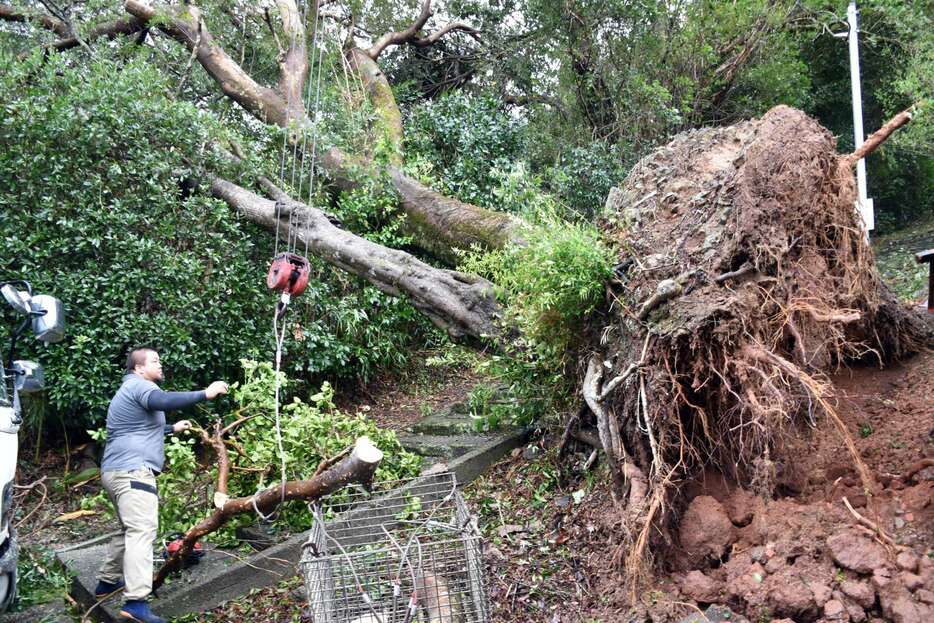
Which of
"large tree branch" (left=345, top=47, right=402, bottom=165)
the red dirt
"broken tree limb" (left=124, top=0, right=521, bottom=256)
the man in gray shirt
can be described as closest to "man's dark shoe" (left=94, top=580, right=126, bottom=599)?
the man in gray shirt

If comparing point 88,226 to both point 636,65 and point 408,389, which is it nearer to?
point 408,389

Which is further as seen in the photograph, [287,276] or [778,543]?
[287,276]

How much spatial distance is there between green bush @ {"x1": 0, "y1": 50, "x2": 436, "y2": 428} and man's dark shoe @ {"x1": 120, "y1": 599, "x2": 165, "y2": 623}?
3.41 metres

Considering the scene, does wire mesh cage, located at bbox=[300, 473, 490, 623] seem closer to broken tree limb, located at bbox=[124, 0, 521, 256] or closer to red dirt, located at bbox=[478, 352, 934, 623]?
red dirt, located at bbox=[478, 352, 934, 623]

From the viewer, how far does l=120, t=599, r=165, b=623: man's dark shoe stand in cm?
434

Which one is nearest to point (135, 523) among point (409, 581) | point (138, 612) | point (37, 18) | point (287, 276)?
point (138, 612)

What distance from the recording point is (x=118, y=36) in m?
11.1

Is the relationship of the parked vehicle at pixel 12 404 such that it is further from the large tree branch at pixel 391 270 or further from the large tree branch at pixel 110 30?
the large tree branch at pixel 110 30

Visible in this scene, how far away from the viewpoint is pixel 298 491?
4484 mm

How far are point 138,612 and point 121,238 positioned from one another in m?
4.59

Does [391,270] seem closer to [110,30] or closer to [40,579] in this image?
[40,579]

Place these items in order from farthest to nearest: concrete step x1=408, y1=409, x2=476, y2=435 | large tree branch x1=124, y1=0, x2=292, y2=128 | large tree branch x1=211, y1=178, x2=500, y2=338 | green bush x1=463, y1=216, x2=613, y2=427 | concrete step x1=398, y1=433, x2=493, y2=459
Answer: large tree branch x1=124, y1=0, x2=292, y2=128 < concrete step x1=408, y1=409, x2=476, y2=435 < concrete step x1=398, y1=433, x2=493, y2=459 < large tree branch x1=211, y1=178, x2=500, y2=338 < green bush x1=463, y1=216, x2=613, y2=427

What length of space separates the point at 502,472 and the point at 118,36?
9672mm

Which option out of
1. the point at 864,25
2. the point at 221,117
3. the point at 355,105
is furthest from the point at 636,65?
the point at 221,117
